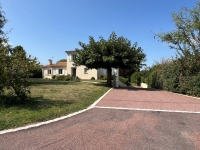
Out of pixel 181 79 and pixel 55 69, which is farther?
pixel 55 69

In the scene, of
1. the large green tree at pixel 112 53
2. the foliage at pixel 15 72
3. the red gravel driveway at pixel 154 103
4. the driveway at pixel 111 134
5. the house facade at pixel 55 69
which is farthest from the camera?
the house facade at pixel 55 69

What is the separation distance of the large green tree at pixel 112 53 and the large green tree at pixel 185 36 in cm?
323


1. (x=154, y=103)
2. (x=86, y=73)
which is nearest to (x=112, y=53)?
(x=154, y=103)

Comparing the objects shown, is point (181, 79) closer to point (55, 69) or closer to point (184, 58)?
point (184, 58)

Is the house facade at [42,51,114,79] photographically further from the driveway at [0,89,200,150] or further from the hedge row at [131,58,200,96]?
the driveway at [0,89,200,150]

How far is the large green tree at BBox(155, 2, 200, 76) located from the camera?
42.1 feet

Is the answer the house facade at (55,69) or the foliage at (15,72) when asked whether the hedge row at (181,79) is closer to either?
the foliage at (15,72)

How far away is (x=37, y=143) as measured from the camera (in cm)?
341

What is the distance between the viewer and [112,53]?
52.4 ft

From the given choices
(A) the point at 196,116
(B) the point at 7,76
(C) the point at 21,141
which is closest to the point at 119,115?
(A) the point at 196,116

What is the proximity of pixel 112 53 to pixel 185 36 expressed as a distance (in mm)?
7159

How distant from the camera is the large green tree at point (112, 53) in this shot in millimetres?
15703

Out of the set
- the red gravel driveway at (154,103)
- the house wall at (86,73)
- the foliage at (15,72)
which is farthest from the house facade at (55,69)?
the foliage at (15,72)

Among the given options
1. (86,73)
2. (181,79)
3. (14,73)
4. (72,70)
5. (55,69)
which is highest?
(55,69)
